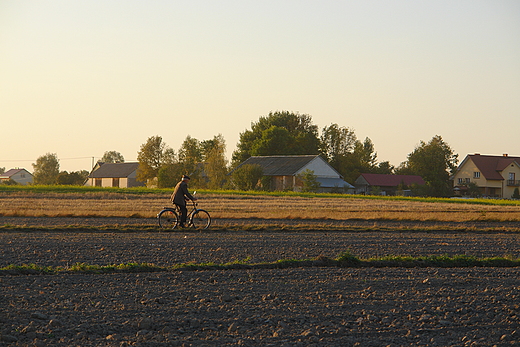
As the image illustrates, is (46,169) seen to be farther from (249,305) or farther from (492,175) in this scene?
(249,305)

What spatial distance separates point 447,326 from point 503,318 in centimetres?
98

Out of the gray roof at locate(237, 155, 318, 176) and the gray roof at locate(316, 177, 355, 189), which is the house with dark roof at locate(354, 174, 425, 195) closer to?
the gray roof at locate(316, 177, 355, 189)

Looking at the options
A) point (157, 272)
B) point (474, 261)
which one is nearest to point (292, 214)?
point (474, 261)

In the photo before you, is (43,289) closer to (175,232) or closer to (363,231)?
(175,232)

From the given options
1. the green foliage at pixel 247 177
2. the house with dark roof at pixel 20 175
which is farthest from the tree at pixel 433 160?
the house with dark roof at pixel 20 175

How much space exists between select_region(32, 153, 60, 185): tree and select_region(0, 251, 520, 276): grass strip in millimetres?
95979

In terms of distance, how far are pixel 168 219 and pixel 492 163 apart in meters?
85.2

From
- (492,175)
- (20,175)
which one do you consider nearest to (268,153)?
(492,175)

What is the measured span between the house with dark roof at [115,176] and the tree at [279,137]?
24054mm

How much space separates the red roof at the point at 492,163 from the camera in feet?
298

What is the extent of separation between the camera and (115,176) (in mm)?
119500

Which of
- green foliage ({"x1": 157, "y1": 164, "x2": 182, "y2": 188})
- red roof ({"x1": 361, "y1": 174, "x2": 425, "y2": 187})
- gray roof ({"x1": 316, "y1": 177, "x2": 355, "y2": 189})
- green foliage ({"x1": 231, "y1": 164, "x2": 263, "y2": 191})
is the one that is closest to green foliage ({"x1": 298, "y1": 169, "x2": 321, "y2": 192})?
green foliage ({"x1": 231, "y1": 164, "x2": 263, "y2": 191})

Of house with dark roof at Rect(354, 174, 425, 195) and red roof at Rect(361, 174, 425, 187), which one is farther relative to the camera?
red roof at Rect(361, 174, 425, 187)

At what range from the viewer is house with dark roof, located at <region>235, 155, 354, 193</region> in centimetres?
7769
